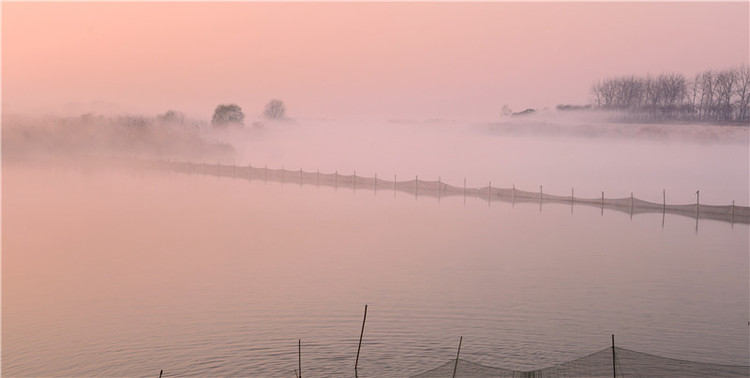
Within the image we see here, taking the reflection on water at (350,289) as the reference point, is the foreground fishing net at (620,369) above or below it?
above

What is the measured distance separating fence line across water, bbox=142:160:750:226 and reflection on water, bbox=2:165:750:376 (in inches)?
37.4

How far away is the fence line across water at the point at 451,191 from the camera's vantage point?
33906mm

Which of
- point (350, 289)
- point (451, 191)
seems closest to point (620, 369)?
point (350, 289)

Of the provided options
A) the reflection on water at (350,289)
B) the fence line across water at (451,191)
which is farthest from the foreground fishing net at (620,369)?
the fence line across water at (451,191)

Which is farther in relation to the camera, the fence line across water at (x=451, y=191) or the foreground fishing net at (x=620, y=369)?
the fence line across water at (x=451, y=191)

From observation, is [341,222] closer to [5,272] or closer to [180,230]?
[180,230]

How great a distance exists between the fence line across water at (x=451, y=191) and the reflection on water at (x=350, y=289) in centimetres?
95

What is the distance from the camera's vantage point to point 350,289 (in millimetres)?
19250

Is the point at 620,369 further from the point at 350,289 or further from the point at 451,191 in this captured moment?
the point at 451,191

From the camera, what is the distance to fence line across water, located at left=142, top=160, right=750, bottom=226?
111ft

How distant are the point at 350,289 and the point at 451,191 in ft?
91.2

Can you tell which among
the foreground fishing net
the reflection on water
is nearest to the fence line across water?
the reflection on water

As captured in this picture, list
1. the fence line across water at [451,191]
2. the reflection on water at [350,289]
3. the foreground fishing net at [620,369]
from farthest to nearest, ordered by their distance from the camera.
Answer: the fence line across water at [451,191] → the reflection on water at [350,289] → the foreground fishing net at [620,369]

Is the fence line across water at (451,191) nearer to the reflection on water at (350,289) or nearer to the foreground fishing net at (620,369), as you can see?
the reflection on water at (350,289)
